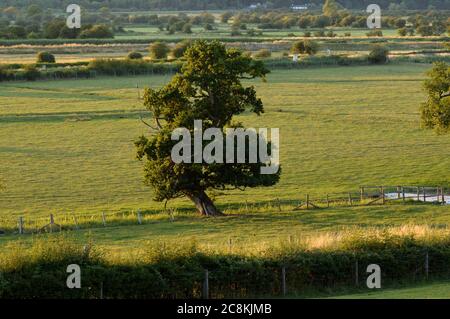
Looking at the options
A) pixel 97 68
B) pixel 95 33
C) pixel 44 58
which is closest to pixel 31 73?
pixel 97 68

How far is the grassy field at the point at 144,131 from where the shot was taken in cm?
5488

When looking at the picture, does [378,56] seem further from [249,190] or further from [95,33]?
[249,190]

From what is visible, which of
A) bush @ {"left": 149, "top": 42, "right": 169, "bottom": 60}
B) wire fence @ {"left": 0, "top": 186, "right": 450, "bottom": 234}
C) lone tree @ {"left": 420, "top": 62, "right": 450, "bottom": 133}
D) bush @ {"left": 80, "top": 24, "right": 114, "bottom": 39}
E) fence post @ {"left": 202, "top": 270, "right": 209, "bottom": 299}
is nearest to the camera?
fence post @ {"left": 202, "top": 270, "right": 209, "bottom": 299}

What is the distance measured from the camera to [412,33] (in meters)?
188

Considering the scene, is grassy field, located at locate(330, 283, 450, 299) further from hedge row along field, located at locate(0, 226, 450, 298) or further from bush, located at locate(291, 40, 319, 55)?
bush, located at locate(291, 40, 319, 55)

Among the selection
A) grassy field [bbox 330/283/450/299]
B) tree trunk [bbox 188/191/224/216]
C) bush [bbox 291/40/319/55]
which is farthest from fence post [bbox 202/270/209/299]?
bush [bbox 291/40/319/55]

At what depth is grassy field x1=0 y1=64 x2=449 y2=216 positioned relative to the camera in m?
54.9

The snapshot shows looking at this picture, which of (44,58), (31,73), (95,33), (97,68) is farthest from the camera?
(95,33)

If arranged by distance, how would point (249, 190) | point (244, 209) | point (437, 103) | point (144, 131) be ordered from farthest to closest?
1. point (144, 131)
2. point (437, 103)
3. point (249, 190)
4. point (244, 209)

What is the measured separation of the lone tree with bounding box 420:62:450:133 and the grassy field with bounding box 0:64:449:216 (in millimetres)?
2780

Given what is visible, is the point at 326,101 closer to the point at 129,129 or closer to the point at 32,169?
the point at 129,129

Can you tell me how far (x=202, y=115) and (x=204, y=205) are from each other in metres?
4.28

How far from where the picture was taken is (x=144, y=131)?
74438 mm
